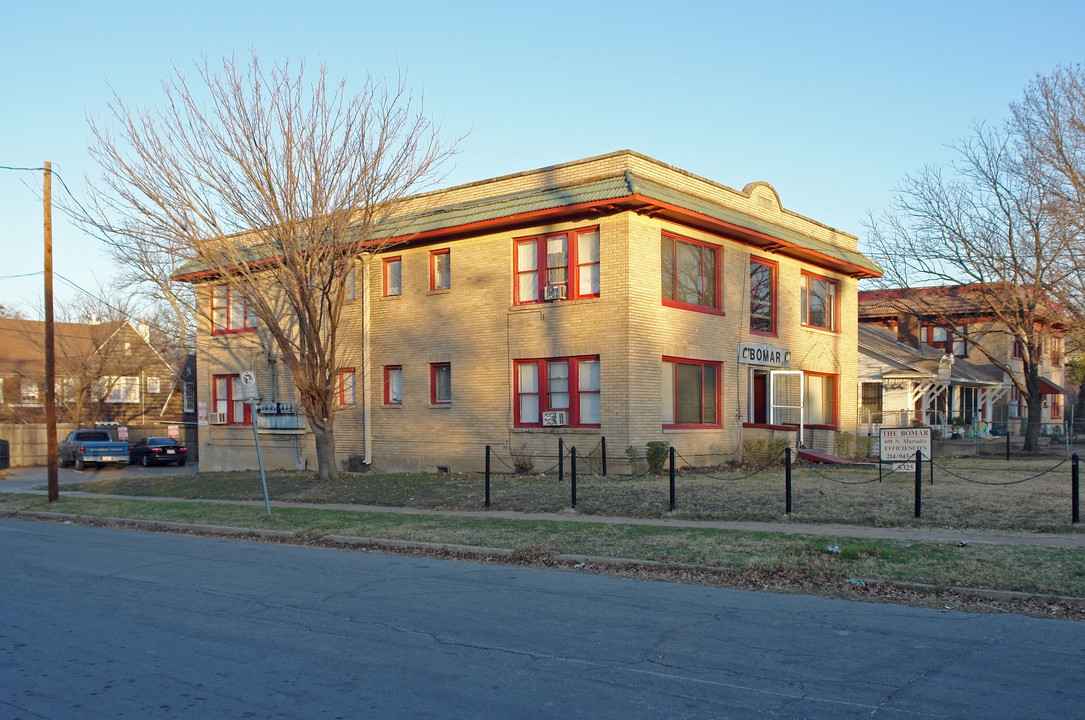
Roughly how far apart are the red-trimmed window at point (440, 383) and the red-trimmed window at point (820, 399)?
11.2 meters

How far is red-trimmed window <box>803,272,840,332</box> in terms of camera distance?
2806cm

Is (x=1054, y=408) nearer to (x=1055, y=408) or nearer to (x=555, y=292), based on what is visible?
(x=1055, y=408)

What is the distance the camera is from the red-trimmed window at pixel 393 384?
2567cm

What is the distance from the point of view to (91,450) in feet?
124

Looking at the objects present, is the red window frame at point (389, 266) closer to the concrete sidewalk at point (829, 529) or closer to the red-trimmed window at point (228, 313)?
the red-trimmed window at point (228, 313)

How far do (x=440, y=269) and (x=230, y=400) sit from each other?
10565mm

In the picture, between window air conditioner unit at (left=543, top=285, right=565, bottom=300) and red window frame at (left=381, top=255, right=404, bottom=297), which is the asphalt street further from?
red window frame at (left=381, top=255, right=404, bottom=297)

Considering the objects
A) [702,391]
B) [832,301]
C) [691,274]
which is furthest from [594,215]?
[832,301]

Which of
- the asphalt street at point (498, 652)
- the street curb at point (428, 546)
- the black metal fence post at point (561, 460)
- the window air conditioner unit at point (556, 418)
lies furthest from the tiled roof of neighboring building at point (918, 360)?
the asphalt street at point (498, 652)

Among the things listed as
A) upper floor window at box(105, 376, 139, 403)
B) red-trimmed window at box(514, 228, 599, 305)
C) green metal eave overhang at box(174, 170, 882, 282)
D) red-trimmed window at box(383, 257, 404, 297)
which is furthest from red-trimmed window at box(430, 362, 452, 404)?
upper floor window at box(105, 376, 139, 403)

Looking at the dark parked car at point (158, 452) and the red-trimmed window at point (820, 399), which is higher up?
the red-trimmed window at point (820, 399)

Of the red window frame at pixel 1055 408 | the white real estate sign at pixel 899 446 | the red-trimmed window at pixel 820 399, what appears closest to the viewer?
the white real estate sign at pixel 899 446

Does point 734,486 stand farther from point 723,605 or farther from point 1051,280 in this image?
point 1051,280

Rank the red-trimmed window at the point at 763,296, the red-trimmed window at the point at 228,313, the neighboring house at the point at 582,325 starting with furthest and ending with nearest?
the red-trimmed window at the point at 228,313
the red-trimmed window at the point at 763,296
the neighboring house at the point at 582,325
